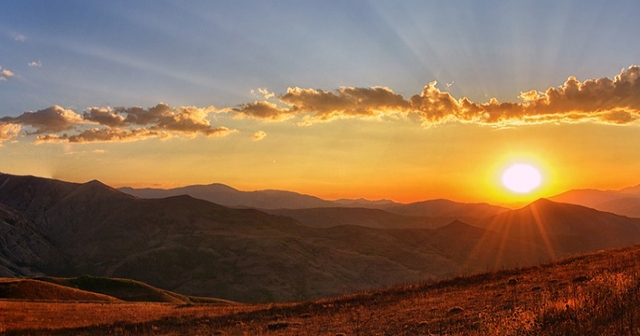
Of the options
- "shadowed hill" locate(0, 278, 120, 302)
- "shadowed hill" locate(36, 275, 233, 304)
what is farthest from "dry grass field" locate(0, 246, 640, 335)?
"shadowed hill" locate(36, 275, 233, 304)

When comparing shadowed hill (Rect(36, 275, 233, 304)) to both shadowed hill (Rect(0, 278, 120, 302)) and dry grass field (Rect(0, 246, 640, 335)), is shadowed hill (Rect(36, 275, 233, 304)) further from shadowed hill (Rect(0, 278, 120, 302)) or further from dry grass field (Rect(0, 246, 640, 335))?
dry grass field (Rect(0, 246, 640, 335))

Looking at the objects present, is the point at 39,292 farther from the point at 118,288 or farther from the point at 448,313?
the point at 448,313

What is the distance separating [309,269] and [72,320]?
15681 cm

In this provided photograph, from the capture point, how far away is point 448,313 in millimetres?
20859

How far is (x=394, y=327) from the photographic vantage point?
20109 millimetres

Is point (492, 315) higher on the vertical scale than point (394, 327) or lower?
higher

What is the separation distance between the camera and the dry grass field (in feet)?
40.0

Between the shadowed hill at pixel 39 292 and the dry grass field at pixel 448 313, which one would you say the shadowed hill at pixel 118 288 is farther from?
the dry grass field at pixel 448 313

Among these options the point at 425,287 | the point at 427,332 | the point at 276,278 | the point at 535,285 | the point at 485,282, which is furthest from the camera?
the point at 276,278

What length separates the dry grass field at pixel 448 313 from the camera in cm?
1220

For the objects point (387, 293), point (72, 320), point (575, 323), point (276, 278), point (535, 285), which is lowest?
point (276, 278)

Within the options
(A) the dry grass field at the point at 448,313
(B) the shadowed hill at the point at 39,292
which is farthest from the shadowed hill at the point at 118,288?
(A) the dry grass field at the point at 448,313

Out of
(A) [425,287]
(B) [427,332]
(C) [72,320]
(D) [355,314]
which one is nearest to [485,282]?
(A) [425,287]

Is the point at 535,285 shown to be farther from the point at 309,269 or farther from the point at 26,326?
the point at 309,269
